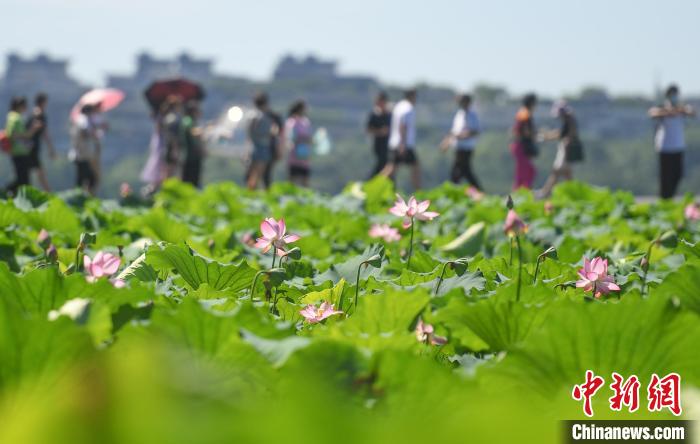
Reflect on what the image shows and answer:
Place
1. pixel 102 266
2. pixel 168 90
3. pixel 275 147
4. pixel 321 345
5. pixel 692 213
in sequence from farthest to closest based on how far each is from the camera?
pixel 168 90 → pixel 275 147 → pixel 692 213 → pixel 102 266 → pixel 321 345

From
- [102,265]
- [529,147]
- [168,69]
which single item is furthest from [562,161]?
[168,69]

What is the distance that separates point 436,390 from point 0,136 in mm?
11298

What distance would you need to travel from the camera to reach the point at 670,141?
11.5 meters

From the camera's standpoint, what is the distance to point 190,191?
7617 millimetres

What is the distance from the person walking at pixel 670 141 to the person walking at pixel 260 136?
4195 mm

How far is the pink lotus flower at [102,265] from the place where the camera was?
84.6 inches

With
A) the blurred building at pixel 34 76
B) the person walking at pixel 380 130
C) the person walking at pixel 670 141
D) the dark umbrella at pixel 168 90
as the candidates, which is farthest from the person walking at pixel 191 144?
the blurred building at pixel 34 76

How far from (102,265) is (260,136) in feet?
33.5

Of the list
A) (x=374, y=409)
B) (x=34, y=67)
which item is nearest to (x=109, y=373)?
(x=374, y=409)

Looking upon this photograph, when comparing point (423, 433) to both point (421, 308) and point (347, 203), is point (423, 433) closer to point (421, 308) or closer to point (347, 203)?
point (421, 308)

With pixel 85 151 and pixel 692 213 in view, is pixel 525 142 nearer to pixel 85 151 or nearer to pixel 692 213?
pixel 85 151

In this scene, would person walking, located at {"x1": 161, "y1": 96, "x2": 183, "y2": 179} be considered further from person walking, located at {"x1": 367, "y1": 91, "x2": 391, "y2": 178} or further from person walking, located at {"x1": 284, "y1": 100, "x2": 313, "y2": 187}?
person walking, located at {"x1": 367, "y1": 91, "x2": 391, "y2": 178}

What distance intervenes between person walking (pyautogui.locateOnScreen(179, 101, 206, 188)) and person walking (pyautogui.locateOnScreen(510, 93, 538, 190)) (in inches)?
145

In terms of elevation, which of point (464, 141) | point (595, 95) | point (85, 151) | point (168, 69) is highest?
point (85, 151)
